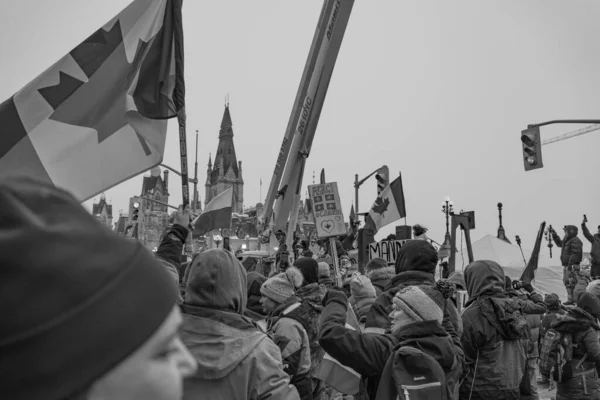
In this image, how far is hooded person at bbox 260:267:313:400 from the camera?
446cm

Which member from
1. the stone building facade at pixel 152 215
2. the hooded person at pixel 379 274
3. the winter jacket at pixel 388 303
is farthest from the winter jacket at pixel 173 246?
the stone building facade at pixel 152 215

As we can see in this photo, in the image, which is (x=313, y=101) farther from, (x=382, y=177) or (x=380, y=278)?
(x=382, y=177)

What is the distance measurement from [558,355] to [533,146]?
11.5m

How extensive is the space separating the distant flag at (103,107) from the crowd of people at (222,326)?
4.32 feet

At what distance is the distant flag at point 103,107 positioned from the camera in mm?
4730

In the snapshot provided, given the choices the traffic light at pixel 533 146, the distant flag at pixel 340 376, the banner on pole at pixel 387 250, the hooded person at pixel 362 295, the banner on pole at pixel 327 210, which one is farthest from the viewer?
the traffic light at pixel 533 146

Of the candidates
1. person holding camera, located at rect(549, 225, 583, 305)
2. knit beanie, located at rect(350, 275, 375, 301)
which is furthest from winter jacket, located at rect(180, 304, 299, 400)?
person holding camera, located at rect(549, 225, 583, 305)

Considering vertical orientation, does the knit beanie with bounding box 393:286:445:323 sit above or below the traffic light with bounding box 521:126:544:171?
below

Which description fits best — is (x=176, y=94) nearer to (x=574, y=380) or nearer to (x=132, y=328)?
(x=132, y=328)

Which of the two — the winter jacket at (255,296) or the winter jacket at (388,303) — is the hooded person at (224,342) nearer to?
the winter jacket at (388,303)

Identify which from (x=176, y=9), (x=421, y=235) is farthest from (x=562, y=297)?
(x=176, y=9)

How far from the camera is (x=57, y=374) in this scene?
32.6 inches

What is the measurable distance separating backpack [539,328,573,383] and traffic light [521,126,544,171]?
11.2 m

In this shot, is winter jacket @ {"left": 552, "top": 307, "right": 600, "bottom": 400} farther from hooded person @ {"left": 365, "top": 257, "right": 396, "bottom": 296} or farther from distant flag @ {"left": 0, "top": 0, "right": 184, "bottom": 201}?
distant flag @ {"left": 0, "top": 0, "right": 184, "bottom": 201}
